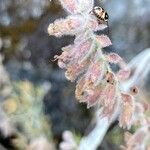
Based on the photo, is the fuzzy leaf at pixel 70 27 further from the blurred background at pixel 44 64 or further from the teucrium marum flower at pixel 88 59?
the blurred background at pixel 44 64

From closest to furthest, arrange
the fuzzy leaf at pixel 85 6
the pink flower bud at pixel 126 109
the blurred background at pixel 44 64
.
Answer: the fuzzy leaf at pixel 85 6, the pink flower bud at pixel 126 109, the blurred background at pixel 44 64

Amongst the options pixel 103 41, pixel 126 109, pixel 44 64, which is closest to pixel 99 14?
pixel 103 41

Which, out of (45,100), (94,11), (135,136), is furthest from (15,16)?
(94,11)

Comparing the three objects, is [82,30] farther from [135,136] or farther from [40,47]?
[40,47]

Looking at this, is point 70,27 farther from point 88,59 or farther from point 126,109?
point 126,109

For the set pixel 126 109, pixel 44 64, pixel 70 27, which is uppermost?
pixel 70 27

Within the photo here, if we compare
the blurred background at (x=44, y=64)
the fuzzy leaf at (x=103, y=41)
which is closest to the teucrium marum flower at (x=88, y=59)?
the fuzzy leaf at (x=103, y=41)

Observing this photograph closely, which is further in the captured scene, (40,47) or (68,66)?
(40,47)

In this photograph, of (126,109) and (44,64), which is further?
(44,64)
